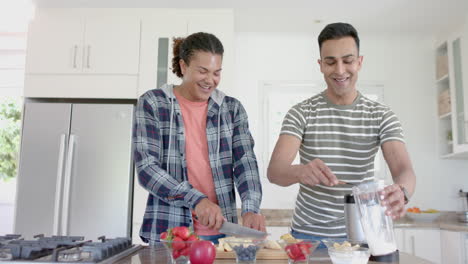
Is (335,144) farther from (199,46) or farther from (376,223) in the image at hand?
(199,46)

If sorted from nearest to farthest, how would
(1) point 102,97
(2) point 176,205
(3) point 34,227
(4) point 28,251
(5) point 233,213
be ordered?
(4) point 28,251 < (2) point 176,205 < (5) point 233,213 < (3) point 34,227 < (1) point 102,97

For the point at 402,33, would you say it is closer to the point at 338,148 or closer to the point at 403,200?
the point at 338,148

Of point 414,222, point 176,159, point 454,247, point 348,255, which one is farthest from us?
point 414,222

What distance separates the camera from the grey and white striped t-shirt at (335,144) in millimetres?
1504

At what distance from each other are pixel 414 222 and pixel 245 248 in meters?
2.70

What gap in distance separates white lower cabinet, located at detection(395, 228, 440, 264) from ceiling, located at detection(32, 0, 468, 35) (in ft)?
5.42

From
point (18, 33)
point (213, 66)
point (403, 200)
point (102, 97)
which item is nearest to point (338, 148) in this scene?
point (403, 200)

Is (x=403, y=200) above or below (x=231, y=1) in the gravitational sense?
below

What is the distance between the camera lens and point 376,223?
1.15 m

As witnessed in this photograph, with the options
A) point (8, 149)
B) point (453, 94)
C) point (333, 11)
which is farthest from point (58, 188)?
point (453, 94)

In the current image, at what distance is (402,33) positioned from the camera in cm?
390

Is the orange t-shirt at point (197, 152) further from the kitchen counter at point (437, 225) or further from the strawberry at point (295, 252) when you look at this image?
the kitchen counter at point (437, 225)

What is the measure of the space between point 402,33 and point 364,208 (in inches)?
124

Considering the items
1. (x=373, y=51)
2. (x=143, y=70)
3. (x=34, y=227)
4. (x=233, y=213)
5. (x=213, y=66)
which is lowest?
(x=34, y=227)
